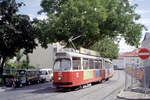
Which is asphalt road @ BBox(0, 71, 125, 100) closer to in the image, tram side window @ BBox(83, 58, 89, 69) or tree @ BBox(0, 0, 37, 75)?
tram side window @ BBox(83, 58, 89, 69)

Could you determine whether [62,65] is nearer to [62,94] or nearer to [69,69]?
[69,69]

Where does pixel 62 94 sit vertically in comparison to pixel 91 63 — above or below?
below

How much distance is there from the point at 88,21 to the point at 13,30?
8.68 meters

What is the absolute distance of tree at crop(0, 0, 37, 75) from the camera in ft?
96.3

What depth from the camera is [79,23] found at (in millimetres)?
27469

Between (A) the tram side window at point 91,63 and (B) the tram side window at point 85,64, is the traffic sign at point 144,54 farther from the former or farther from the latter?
(A) the tram side window at point 91,63

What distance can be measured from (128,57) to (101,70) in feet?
329

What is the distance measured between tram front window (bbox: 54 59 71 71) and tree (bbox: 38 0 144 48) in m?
8.43

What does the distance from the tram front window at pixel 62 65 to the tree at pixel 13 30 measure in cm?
1076

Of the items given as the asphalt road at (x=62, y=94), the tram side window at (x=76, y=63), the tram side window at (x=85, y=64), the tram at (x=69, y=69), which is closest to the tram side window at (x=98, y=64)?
the asphalt road at (x=62, y=94)

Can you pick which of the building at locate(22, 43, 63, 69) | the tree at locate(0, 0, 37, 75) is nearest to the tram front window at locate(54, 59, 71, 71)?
the tree at locate(0, 0, 37, 75)

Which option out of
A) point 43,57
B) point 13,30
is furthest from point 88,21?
point 43,57

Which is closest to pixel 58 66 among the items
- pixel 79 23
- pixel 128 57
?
pixel 79 23

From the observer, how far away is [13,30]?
29375mm
